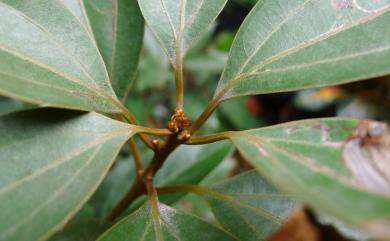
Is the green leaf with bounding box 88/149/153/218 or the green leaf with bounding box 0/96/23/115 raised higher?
the green leaf with bounding box 0/96/23/115

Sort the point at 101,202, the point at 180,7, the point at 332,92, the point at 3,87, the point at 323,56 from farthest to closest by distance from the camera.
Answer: the point at 332,92
the point at 101,202
the point at 180,7
the point at 323,56
the point at 3,87

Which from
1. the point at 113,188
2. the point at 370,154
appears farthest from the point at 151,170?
the point at 113,188

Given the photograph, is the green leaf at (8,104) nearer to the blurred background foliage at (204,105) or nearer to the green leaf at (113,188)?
the blurred background foliage at (204,105)

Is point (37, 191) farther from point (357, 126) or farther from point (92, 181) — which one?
point (357, 126)

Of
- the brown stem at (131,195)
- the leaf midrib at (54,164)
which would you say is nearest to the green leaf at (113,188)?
the brown stem at (131,195)

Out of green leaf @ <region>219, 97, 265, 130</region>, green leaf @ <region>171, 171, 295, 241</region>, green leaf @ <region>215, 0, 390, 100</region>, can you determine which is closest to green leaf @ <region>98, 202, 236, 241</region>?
green leaf @ <region>171, 171, 295, 241</region>

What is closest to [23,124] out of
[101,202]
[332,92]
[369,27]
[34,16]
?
[34,16]

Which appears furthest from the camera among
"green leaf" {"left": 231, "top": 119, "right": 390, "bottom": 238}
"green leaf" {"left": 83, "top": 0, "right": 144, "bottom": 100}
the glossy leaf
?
the glossy leaf

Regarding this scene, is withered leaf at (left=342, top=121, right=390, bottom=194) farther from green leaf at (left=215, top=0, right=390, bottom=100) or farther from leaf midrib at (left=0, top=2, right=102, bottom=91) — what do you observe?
leaf midrib at (left=0, top=2, right=102, bottom=91)
